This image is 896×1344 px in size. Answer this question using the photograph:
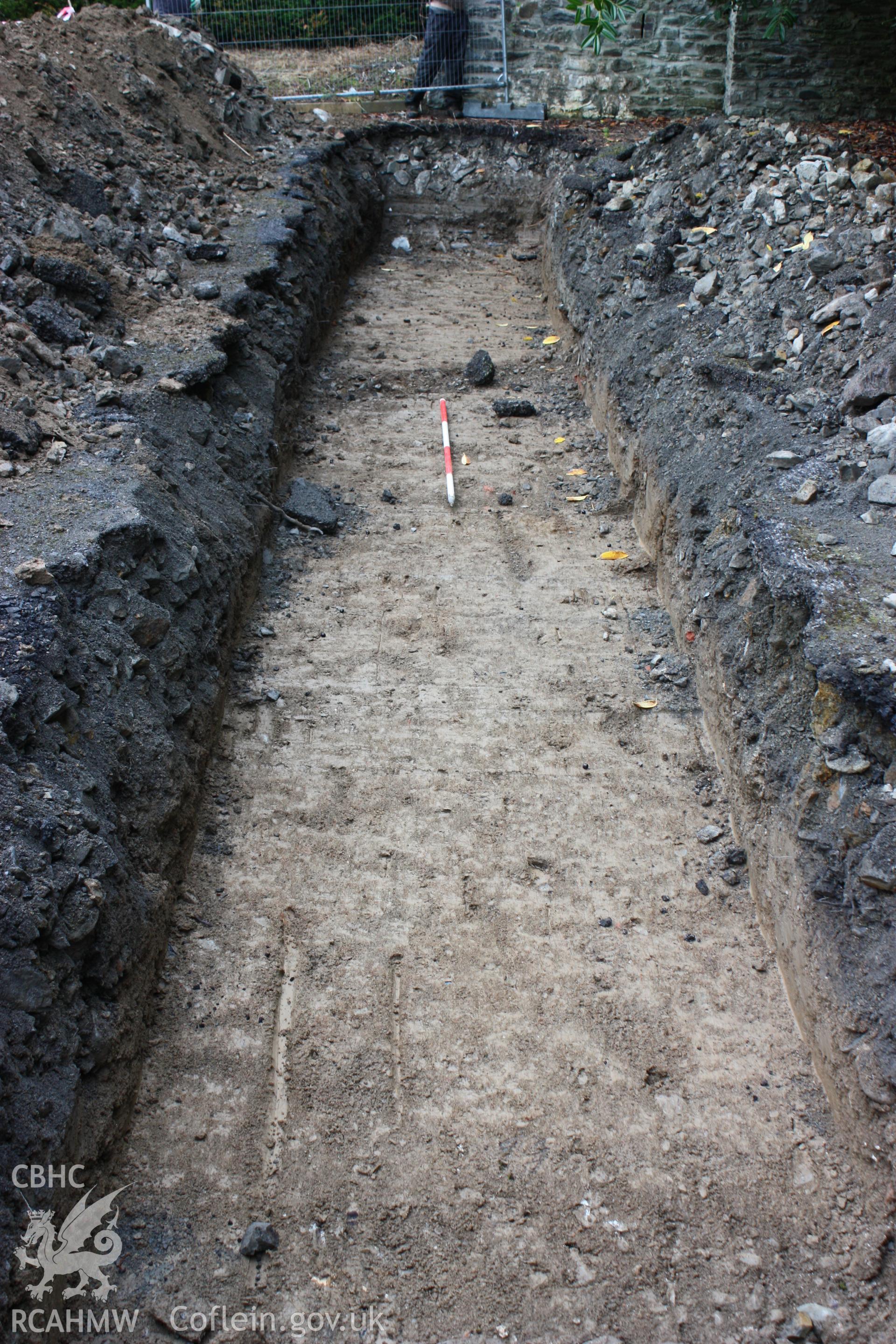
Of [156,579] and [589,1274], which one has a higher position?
[156,579]

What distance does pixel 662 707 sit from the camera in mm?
3996

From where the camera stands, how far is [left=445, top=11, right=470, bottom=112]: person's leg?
→ 1012 centimetres

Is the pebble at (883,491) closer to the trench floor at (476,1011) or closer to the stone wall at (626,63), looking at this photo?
the trench floor at (476,1011)

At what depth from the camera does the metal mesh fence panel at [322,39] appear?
10875 millimetres

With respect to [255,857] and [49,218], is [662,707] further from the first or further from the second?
[49,218]

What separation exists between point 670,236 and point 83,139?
4.14 metres

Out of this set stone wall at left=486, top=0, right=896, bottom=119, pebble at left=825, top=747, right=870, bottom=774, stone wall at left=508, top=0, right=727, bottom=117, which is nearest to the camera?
pebble at left=825, top=747, right=870, bottom=774

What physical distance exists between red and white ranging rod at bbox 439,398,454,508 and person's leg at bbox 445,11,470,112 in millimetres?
6101

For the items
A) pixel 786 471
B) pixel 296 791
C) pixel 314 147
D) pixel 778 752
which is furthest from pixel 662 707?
pixel 314 147

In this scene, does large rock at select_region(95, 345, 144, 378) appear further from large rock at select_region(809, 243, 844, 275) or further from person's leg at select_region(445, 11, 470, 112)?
person's leg at select_region(445, 11, 470, 112)

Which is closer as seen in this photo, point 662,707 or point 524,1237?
point 524,1237

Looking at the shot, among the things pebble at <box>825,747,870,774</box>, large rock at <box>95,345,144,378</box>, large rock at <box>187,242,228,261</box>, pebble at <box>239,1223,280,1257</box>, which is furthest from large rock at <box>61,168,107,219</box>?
pebble at <box>239,1223,280,1257</box>

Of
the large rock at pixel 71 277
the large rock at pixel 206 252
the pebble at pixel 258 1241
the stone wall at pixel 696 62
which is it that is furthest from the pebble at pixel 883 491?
the stone wall at pixel 696 62

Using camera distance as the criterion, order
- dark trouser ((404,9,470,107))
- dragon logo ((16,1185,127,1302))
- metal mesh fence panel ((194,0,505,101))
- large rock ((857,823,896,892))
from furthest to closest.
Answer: metal mesh fence panel ((194,0,505,101)) → dark trouser ((404,9,470,107)) → large rock ((857,823,896,892)) → dragon logo ((16,1185,127,1302))
